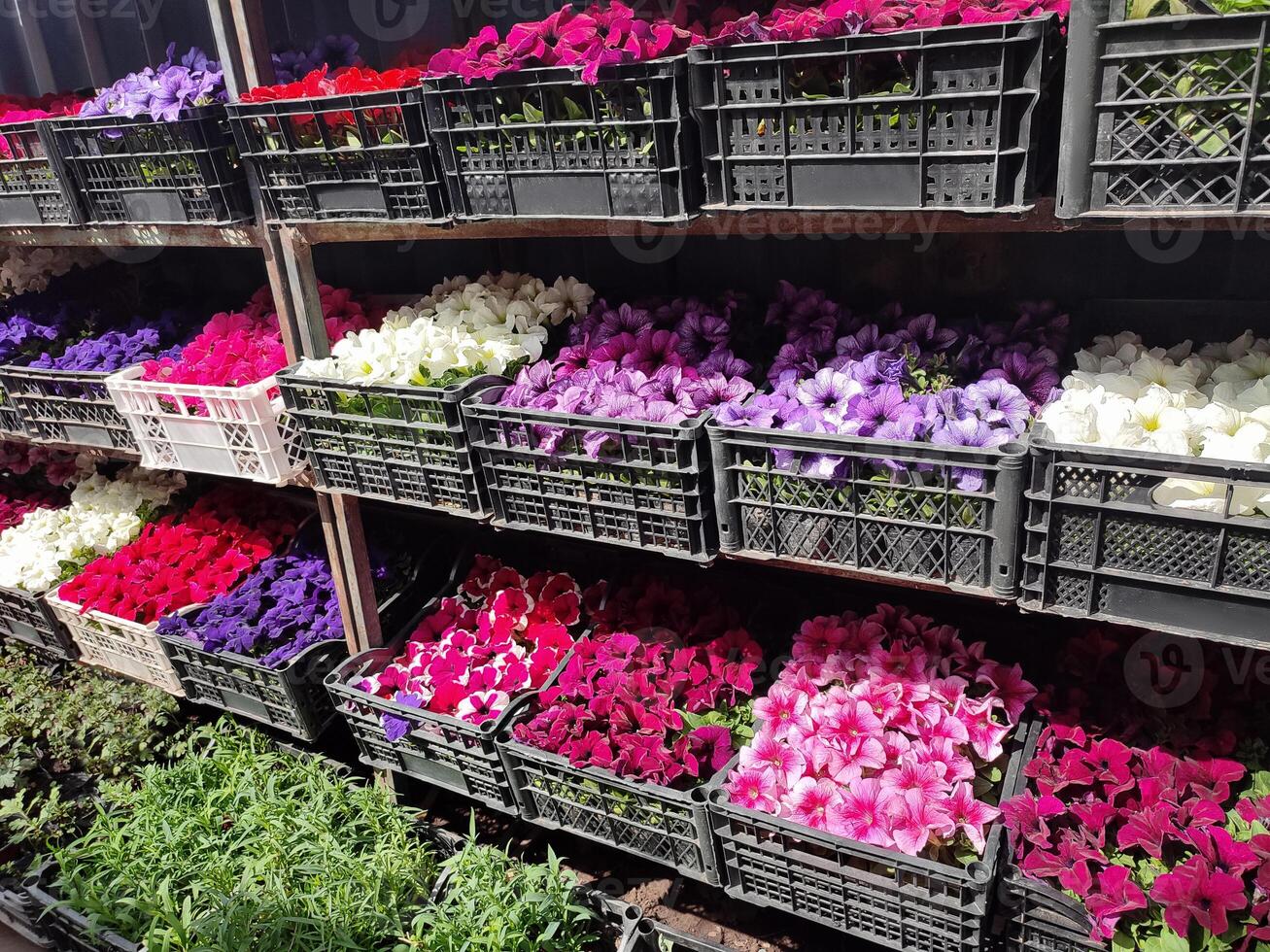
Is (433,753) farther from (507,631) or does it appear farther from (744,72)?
(744,72)

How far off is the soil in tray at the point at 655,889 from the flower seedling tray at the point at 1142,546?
1.39 metres

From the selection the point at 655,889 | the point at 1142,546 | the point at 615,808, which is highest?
the point at 1142,546

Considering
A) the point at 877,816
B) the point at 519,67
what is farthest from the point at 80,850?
the point at 519,67

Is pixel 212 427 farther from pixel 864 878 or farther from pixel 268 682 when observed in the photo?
pixel 864 878

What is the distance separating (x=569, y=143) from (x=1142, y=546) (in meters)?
1.27

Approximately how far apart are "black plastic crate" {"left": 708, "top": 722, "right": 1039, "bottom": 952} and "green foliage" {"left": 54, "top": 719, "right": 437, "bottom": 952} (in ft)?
3.04

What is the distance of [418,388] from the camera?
7.00ft

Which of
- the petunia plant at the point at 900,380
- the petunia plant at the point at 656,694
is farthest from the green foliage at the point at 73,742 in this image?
the petunia plant at the point at 900,380

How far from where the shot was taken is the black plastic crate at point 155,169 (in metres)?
2.26

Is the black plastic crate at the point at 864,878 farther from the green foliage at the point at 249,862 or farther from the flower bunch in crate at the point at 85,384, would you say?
the flower bunch in crate at the point at 85,384

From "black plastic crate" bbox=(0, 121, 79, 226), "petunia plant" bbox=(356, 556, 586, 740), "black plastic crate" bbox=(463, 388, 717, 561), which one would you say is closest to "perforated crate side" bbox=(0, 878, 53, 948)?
"petunia plant" bbox=(356, 556, 586, 740)

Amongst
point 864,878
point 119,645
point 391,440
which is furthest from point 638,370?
point 119,645

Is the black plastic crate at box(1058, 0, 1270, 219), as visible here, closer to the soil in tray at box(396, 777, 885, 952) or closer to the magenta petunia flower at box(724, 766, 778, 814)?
the magenta petunia flower at box(724, 766, 778, 814)

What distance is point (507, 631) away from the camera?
275cm
